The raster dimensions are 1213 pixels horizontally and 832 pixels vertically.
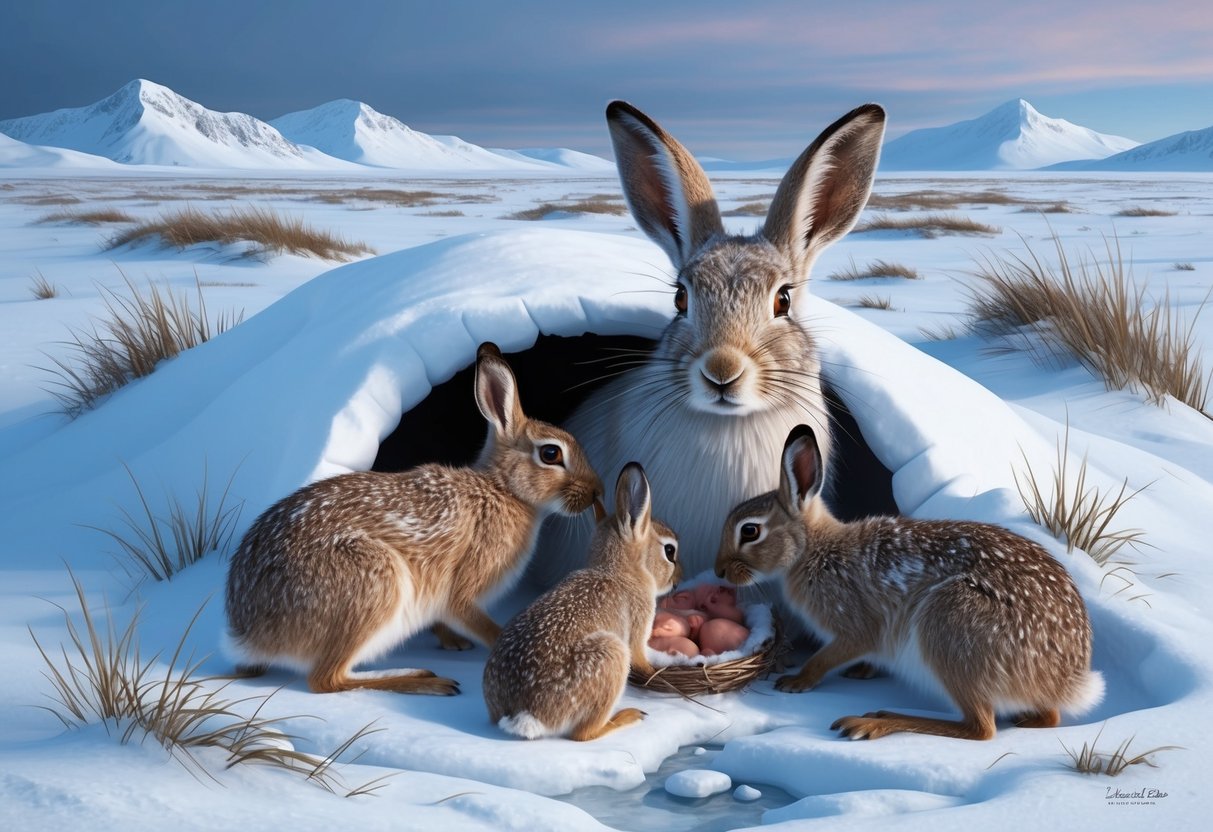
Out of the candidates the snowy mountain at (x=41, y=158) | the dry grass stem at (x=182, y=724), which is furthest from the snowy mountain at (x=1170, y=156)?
the dry grass stem at (x=182, y=724)

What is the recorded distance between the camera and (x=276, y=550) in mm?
3857

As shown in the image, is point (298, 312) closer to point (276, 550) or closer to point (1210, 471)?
point (276, 550)

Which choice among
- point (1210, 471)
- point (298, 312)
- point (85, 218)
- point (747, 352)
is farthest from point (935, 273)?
point (85, 218)

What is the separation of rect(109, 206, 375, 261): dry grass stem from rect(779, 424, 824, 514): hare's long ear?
11780mm

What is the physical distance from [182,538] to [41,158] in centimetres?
16024

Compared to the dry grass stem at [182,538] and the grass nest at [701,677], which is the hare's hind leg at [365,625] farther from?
the dry grass stem at [182,538]

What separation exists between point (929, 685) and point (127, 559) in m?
3.39

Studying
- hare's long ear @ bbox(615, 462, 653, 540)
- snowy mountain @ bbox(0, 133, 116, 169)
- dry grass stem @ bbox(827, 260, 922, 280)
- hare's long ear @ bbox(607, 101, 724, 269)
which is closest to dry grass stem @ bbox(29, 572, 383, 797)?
hare's long ear @ bbox(615, 462, 653, 540)

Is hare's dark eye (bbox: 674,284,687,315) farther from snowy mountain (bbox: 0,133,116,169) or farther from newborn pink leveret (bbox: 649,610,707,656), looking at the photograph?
snowy mountain (bbox: 0,133,116,169)

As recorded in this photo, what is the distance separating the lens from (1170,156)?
5896 inches

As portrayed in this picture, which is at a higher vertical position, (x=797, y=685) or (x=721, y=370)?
(x=721, y=370)

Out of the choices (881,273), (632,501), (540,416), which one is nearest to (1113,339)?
(540,416)

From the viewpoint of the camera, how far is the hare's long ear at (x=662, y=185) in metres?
4.98

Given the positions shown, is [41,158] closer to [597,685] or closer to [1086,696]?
[597,685]
